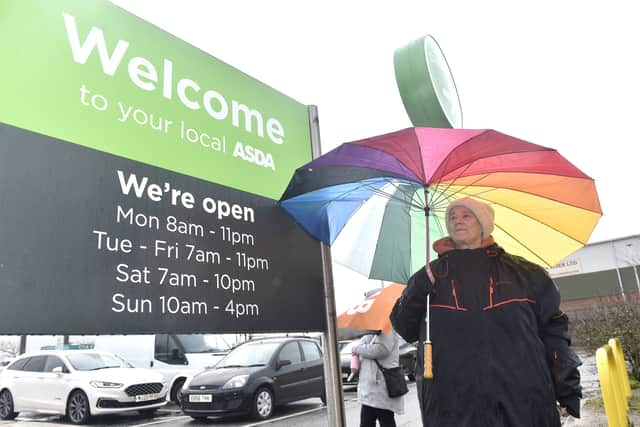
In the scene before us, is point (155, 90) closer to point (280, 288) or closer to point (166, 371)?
point (280, 288)

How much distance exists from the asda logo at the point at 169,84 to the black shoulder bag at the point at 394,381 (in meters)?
3.16

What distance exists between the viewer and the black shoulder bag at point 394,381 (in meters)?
5.06

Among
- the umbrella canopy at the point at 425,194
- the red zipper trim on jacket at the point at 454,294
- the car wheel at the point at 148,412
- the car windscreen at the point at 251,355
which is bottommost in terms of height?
the car wheel at the point at 148,412

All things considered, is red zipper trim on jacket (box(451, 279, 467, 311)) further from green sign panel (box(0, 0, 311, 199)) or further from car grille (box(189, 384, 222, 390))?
car grille (box(189, 384, 222, 390))

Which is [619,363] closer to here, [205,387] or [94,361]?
[205,387]

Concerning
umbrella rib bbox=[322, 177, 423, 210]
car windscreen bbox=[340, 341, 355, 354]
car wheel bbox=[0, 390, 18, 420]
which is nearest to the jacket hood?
umbrella rib bbox=[322, 177, 423, 210]

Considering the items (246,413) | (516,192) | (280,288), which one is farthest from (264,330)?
(246,413)

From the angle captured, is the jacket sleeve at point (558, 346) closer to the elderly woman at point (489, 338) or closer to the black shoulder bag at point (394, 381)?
the elderly woman at point (489, 338)

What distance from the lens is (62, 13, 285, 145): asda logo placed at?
204 centimetres

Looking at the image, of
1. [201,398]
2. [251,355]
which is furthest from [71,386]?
[251,355]

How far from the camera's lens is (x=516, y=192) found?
2.88 m

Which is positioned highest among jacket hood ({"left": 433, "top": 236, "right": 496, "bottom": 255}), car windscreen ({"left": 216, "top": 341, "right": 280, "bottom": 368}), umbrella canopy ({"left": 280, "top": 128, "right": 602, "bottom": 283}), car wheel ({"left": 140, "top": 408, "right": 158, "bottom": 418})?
umbrella canopy ({"left": 280, "top": 128, "right": 602, "bottom": 283})

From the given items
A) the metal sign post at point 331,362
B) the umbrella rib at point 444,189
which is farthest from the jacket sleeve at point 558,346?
the metal sign post at point 331,362

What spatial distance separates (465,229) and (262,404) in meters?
7.18
